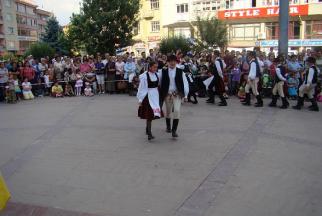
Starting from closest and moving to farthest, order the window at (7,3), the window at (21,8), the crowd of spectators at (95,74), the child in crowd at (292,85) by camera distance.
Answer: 1. the child in crowd at (292,85)
2. the crowd of spectators at (95,74)
3. the window at (7,3)
4. the window at (21,8)

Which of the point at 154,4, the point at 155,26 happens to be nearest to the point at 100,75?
the point at 155,26

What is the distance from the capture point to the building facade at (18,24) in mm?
88438

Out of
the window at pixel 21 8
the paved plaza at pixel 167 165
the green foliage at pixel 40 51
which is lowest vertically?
the paved plaza at pixel 167 165

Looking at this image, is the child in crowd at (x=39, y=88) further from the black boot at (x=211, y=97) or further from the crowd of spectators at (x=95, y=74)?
the black boot at (x=211, y=97)

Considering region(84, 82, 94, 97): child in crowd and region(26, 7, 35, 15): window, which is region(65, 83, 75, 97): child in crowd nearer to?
region(84, 82, 94, 97): child in crowd

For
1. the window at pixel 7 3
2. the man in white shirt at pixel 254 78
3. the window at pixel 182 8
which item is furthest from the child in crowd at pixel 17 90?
the window at pixel 7 3

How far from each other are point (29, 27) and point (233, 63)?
98.0 meters

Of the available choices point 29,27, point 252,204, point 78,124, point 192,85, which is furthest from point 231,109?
point 29,27

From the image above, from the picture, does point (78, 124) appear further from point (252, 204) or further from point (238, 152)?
point (252, 204)

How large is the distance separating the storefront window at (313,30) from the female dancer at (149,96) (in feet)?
140

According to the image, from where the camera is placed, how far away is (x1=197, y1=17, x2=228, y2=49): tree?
4281 cm

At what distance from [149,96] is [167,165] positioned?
2139 millimetres

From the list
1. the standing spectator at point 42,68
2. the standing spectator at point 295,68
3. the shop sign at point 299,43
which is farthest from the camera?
the shop sign at point 299,43

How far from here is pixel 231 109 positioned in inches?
500
